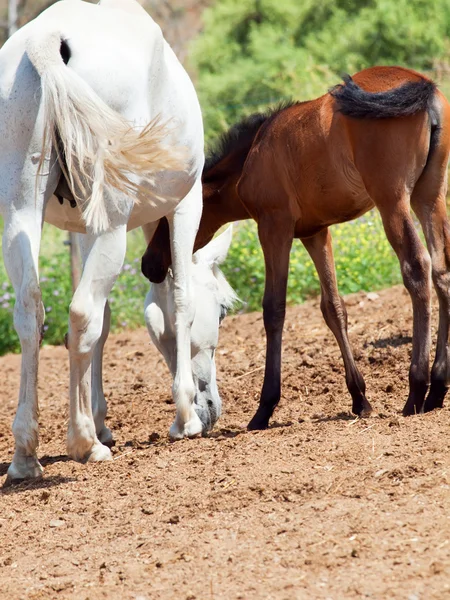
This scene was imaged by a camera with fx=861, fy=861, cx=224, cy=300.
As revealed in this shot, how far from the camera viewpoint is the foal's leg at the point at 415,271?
4.57 m

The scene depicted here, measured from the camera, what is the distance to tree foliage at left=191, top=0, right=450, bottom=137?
15398 mm

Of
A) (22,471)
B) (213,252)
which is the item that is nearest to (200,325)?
(213,252)

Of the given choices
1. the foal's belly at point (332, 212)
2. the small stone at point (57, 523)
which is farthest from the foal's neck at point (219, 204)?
the small stone at point (57, 523)

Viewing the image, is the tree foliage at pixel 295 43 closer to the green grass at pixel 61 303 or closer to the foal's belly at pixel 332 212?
the green grass at pixel 61 303

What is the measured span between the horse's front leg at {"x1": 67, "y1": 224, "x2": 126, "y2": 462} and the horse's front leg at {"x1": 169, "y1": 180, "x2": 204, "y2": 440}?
30.1 inches

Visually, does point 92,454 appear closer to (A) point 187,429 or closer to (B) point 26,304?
(A) point 187,429

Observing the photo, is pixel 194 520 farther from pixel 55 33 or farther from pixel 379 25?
pixel 379 25

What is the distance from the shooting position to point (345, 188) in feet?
16.3

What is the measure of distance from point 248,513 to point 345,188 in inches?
90.1

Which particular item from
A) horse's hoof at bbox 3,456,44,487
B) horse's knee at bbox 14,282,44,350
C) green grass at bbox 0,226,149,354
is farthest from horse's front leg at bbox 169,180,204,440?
green grass at bbox 0,226,149,354

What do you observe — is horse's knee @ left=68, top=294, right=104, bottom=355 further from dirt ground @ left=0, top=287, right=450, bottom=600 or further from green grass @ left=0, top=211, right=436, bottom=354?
green grass @ left=0, top=211, right=436, bottom=354

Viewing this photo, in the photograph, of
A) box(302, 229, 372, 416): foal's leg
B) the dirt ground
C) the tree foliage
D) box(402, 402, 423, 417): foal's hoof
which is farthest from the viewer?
the tree foliage

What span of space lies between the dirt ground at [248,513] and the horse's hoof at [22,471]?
0.09 meters

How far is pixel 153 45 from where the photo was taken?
4391 mm
